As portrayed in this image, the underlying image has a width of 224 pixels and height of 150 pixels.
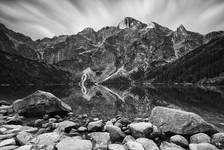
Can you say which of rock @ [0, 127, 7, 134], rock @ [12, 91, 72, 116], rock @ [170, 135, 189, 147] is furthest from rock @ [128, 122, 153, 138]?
rock @ [12, 91, 72, 116]

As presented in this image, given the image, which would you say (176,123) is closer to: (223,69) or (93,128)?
(93,128)

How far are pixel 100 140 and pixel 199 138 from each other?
6.41 metres

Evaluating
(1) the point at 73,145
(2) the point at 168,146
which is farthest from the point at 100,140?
(2) the point at 168,146

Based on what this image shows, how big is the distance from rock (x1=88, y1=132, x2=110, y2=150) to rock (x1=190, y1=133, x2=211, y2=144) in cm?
557

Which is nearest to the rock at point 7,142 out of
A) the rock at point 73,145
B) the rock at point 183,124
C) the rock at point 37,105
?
the rock at point 73,145

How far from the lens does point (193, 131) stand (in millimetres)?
11391

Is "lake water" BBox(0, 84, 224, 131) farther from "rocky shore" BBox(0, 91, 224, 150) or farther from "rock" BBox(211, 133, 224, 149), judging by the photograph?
"rocky shore" BBox(0, 91, 224, 150)

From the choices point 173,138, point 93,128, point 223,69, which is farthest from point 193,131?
point 223,69

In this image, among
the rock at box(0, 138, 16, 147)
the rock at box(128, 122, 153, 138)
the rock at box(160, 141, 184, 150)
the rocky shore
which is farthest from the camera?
the rock at box(128, 122, 153, 138)

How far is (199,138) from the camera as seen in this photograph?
420 inches

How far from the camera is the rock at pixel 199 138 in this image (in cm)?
1052

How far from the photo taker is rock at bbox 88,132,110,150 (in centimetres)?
935

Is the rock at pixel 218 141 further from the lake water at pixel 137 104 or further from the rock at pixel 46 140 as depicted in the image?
the rock at pixel 46 140

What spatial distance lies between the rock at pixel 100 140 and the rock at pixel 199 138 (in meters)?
5.57
